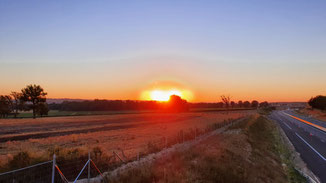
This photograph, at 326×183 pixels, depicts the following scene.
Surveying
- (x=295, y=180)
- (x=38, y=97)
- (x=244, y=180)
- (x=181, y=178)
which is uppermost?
(x=38, y=97)

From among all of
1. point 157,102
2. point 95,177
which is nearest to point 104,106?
point 157,102

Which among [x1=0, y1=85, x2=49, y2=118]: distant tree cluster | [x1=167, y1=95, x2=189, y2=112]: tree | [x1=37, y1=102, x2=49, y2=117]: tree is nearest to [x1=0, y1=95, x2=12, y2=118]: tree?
[x1=0, y1=85, x2=49, y2=118]: distant tree cluster

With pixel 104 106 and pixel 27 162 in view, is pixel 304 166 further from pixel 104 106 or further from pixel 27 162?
pixel 104 106

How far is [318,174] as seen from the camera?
17328mm

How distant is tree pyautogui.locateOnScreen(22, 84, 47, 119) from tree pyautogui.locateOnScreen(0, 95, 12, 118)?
11.4m

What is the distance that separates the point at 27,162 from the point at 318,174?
20994 millimetres

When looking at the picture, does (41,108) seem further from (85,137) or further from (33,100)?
(85,137)

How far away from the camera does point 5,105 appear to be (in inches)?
3132

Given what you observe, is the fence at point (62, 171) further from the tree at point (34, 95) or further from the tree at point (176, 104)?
the tree at point (176, 104)

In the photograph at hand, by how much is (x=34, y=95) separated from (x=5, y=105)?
1639 cm

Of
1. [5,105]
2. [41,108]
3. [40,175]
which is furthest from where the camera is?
[5,105]

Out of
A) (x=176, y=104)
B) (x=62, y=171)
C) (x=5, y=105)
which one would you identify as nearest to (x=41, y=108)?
(x=5, y=105)

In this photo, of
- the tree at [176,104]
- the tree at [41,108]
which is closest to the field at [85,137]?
the tree at [41,108]

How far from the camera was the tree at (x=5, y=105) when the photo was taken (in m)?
76.9
